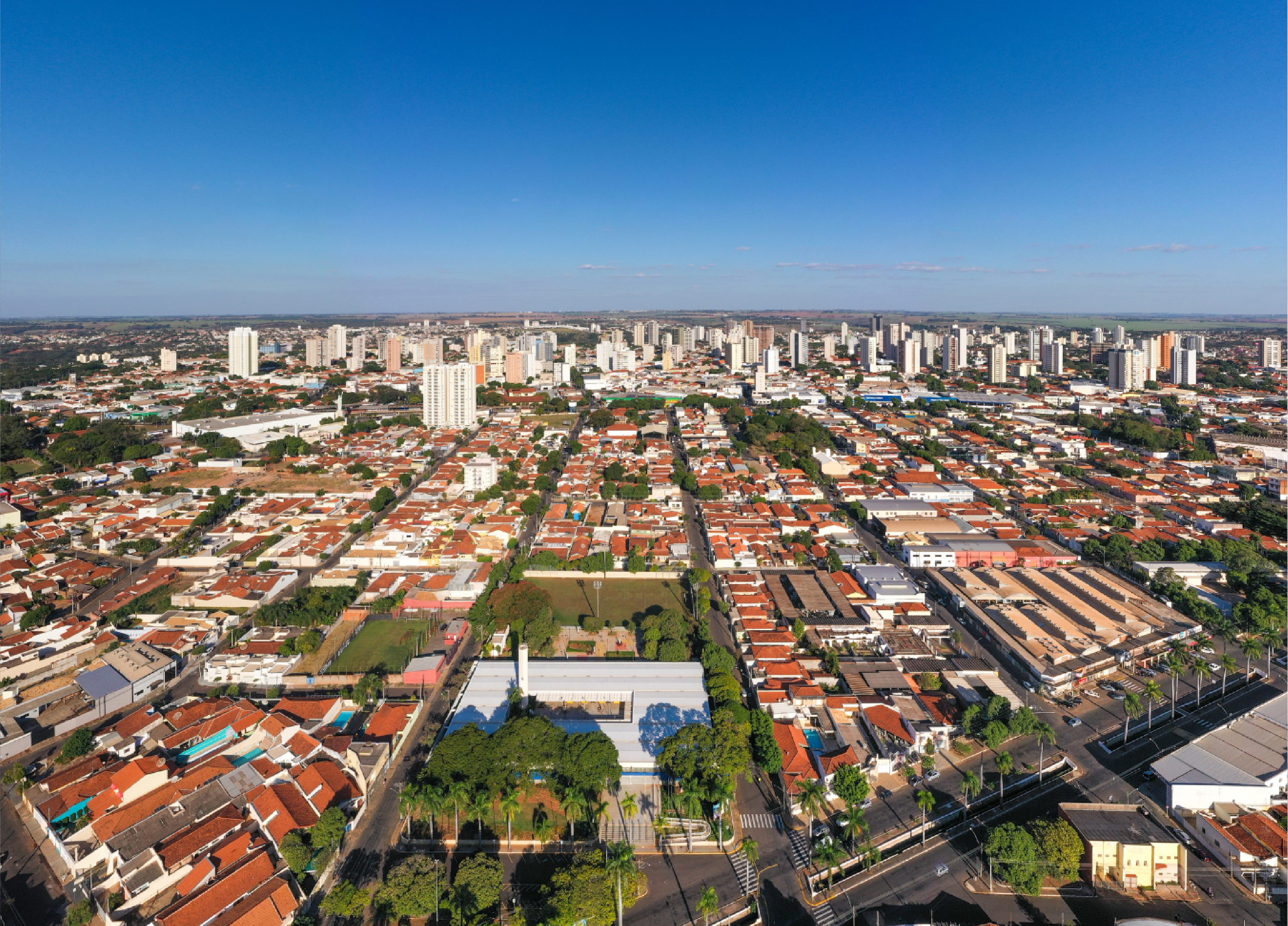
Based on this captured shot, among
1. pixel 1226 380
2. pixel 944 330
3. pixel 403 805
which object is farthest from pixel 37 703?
pixel 944 330

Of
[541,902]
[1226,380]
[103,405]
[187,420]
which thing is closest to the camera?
[541,902]

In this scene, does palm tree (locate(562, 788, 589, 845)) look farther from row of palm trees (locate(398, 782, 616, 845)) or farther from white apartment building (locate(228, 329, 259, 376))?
white apartment building (locate(228, 329, 259, 376))

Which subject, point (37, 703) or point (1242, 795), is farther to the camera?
point (37, 703)

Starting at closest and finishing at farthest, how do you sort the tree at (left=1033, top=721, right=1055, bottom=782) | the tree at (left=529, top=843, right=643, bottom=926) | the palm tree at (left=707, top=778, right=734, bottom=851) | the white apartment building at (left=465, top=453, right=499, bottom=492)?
Result: the tree at (left=529, top=843, right=643, bottom=926)
the palm tree at (left=707, top=778, right=734, bottom=851)
the tree at (left=1033, top=721, right=1055, bottom=782)
the white apartment building at (left=465, top=453, right=499, bottom=492)

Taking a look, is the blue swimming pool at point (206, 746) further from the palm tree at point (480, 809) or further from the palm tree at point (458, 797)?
the palm tree at point (480, 809)

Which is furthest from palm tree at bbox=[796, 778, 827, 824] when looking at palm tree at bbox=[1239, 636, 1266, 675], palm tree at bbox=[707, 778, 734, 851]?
palm tree at bbox=[1239, 636, 1266, 675]

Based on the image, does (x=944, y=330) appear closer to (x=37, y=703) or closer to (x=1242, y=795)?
(x=1242, y=795)
